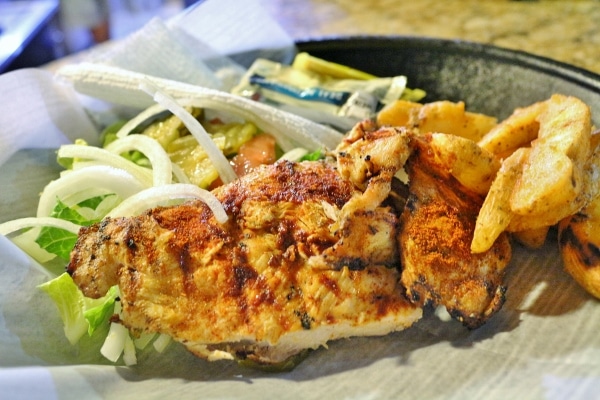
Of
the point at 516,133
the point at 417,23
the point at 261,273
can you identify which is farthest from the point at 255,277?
the point at 417,23

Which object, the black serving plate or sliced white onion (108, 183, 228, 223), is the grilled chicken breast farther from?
the black serving plate

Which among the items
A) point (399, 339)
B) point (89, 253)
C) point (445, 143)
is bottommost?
point (399, 339)

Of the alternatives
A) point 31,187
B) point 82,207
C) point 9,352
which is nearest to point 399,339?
point 9,352

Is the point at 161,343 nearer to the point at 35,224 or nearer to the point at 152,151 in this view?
the point at 35,224

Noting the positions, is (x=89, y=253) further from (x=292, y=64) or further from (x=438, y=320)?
(x=292, y=64)

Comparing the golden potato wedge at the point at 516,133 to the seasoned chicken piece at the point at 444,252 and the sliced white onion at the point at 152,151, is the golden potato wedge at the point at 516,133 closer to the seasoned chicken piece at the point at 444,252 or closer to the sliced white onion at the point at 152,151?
the seasoned chicken piece at the point at 444,252

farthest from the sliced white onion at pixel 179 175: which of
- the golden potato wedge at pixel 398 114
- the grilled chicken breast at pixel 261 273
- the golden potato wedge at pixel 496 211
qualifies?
the golden potato wedge at pixel 496 211

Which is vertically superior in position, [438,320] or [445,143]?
[445,143]
